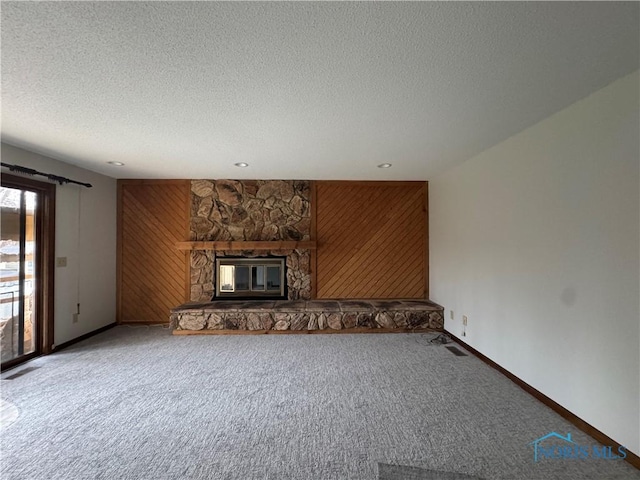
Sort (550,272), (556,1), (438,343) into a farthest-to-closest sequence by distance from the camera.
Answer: (438,343), (550,272), (556,1)

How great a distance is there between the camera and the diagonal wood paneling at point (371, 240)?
4574 mm

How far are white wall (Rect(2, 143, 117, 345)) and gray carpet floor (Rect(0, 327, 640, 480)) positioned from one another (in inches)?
28.9

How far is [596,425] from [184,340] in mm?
4259

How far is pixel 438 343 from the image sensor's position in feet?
11.7

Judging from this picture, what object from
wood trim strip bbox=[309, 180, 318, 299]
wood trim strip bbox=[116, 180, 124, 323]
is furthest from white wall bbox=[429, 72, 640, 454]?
wood trim strip bbox=[116, 180, 124, 323]

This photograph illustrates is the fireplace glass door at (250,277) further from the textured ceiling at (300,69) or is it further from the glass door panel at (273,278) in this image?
the textured ceiling at (300,69)

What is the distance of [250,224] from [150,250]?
1.72 m

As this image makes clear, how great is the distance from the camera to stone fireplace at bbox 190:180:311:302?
14.8 ft

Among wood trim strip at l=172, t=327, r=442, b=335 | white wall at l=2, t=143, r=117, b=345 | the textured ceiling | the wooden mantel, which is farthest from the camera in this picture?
the wooden mantel

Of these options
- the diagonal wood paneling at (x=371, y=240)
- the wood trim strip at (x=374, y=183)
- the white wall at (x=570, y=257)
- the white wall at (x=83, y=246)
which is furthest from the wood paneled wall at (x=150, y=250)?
the white wall at (x=570, y=257)

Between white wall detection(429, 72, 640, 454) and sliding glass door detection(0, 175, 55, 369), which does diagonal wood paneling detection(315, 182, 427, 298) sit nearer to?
white wall detection(429, 72, 640, 454)

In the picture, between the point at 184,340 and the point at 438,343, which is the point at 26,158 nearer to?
the point at 184,340

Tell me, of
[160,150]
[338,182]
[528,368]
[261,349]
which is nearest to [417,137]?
[338,182]

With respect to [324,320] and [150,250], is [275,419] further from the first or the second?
[150,250]
